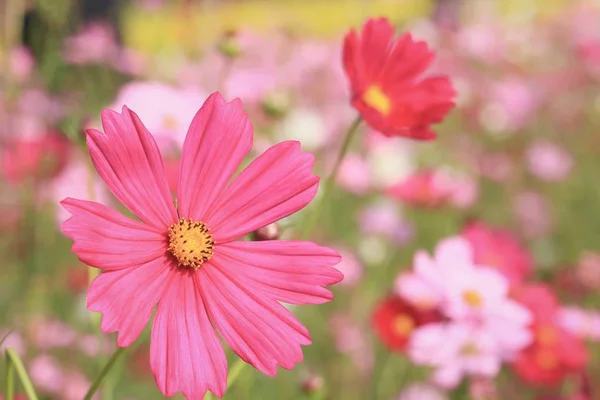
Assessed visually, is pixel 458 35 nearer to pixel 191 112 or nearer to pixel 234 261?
pixel 191 112

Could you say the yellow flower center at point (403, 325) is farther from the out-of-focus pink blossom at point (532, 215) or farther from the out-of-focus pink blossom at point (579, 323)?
the out-of-focus pink blossom at point (532, 215)

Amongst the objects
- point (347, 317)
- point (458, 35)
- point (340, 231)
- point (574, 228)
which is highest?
point (458, 35)

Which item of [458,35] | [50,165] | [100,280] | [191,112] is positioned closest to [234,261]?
[100,280]

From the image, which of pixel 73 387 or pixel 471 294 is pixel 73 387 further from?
pixel 471 294

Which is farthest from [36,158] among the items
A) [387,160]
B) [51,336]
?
[387,160]

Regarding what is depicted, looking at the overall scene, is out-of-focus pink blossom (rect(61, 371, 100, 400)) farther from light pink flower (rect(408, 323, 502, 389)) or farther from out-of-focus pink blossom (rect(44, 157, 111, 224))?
light pink flower (rect(408, 323, 502, 389))

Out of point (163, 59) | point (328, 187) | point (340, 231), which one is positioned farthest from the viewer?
point (340, 231)

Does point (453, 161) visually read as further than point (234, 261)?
Yes

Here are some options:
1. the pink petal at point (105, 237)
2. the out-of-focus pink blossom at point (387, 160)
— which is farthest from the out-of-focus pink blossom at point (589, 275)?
the pink petal at point (105, 237)
